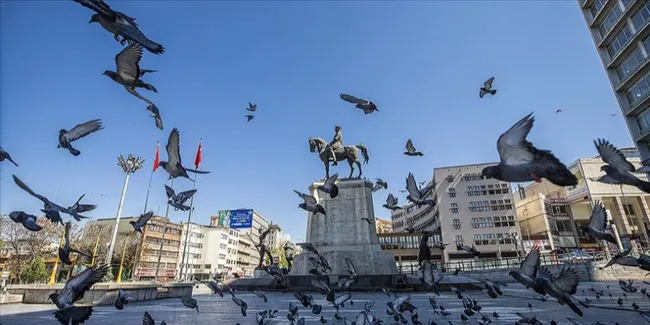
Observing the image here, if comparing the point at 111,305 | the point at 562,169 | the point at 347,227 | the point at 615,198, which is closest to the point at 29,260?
the point at 111,305

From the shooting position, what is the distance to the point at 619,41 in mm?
38312

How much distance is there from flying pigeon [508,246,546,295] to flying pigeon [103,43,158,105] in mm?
6720

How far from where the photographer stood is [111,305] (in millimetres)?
10875

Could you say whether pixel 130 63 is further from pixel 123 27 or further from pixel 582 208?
pixel 582 208

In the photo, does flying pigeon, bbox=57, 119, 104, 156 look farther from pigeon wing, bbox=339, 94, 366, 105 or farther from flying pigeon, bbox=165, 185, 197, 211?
pigeon wing, bbox=339, 94, 366, 105

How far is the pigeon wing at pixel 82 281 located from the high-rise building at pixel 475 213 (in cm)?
6982

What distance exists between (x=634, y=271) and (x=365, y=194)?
28391 millimetres

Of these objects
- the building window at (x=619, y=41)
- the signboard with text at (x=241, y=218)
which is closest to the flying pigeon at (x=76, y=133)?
the building window at (x=619, y=41)

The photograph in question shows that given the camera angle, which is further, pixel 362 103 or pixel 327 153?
pixel 327 153

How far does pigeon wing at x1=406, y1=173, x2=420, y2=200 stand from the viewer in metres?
9.28

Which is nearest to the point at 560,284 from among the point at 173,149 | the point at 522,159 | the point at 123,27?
the point at 522,159

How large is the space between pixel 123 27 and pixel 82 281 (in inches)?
146

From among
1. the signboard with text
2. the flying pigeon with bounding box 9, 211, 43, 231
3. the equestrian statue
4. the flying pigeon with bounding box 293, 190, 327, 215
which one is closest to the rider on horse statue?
the equestrian statue

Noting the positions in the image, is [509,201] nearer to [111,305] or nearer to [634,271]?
[634,271]
